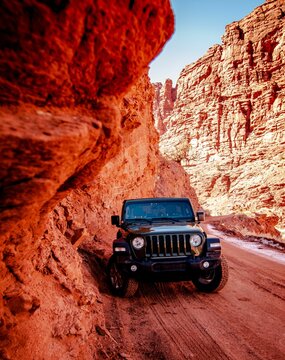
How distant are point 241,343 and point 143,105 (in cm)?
1642

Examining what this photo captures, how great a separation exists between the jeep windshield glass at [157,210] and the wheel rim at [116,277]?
139cm

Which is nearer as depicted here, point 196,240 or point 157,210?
point 196,240

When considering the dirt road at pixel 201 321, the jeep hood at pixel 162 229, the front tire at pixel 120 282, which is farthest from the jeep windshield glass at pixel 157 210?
the dirt road at pixel 201 321

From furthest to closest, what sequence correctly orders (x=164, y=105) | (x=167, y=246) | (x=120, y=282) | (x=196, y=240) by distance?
(x=164, y=105)
(x=120, y=282)
(x=196, y=240)
(x=167, y=246)

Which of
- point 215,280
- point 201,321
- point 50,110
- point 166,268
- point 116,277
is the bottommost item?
point 201,321

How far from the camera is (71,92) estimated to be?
83.1 inches

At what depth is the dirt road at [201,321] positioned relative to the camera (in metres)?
3.52

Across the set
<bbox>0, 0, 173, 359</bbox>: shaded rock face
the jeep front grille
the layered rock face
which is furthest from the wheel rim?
the layered rock face

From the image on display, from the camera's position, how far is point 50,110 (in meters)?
2.02

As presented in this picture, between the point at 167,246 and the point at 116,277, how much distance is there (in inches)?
49.7

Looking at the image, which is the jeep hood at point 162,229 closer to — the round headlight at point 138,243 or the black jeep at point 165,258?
the black jeep at point 165,258

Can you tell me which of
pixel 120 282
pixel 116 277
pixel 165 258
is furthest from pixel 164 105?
pixel 165 258

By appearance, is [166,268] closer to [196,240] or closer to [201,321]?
[196,240]

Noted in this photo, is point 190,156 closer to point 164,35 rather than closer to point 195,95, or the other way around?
point 195,95
